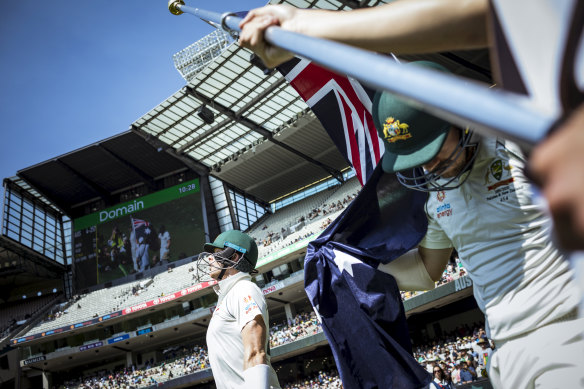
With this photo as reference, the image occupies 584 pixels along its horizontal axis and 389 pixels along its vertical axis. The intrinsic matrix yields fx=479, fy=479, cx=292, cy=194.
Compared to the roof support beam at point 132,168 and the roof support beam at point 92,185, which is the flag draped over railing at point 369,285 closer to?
the roof support beam at point 132,168

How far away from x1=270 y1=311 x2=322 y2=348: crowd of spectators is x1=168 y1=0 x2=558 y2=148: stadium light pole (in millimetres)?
25705

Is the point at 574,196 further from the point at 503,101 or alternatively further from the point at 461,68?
the point at 461,68

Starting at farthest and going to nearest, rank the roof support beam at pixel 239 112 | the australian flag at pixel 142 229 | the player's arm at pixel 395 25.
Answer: the australian flag at pixel 142 229 < the roof support beam at pixel 239 112 < the player's arm at pixel 395 25

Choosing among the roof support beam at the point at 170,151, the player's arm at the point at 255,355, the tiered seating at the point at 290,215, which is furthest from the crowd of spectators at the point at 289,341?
the roof support beam at the point at 170,151

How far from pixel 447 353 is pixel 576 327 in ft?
58.9

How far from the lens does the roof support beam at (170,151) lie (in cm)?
3307

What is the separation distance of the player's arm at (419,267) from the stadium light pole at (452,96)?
1678mm

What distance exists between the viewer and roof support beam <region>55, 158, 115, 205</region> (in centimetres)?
3808

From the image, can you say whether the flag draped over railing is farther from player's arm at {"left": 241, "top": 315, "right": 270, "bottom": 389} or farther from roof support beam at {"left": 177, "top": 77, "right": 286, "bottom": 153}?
roof support beam at {"left": 177, "top": 77, "right": 286, "bottom": 153}

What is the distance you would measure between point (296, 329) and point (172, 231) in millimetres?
15058

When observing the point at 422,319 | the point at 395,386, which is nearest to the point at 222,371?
the point at 395,386

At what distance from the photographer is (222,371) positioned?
11.0ft

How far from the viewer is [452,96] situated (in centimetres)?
60

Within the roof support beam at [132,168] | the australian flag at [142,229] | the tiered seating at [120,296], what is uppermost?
the roof support beam at [132,168]
